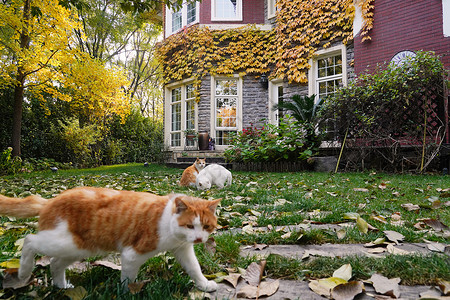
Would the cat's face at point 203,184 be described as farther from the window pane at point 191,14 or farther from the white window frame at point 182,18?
the window pane at point 191,14

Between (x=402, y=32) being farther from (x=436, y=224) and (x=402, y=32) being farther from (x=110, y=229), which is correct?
(x=110, y=229)

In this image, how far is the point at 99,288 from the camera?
1323mm

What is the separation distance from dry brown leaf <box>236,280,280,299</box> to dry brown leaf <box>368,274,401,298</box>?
46 centimetres

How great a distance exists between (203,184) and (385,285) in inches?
145

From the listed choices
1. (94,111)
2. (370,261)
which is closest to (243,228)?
(370,261)

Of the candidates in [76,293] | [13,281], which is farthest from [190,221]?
[13,281]

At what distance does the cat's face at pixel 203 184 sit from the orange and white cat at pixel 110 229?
3.39 m

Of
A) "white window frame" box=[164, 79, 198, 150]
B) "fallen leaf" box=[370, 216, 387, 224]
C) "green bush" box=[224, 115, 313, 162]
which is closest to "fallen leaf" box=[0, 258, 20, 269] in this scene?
"fallen leaf" box=[370, 216, 387, 224]

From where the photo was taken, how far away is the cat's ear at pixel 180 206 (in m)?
1.32

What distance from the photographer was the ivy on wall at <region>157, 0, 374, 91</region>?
978 cm

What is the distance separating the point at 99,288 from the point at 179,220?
51cm

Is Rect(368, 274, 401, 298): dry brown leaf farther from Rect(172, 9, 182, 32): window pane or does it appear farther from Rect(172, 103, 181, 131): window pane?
Rect(172, 9, 182, 32): window pane

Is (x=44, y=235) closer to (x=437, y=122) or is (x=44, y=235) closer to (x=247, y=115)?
(x=437, y=122)

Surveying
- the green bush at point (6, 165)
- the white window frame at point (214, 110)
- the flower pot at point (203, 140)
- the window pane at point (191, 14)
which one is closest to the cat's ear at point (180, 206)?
the green bush at point (6, 165)
